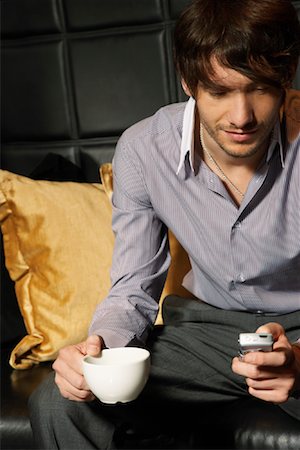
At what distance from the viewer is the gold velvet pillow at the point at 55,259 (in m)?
2.08

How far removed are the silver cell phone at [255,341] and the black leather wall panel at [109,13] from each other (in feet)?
4.26

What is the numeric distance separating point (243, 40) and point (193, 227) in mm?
432

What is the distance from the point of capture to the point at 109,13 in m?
2.41

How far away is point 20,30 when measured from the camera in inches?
98.3

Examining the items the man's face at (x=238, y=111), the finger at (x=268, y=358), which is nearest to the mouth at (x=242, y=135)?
the man's face at (x=238, y=111)

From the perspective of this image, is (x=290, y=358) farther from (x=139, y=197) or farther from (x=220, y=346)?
(x=139, y=197)

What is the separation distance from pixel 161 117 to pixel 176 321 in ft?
1.49

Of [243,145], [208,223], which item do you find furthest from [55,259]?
[243,145]

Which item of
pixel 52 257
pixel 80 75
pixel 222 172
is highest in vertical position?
pixel 80 75

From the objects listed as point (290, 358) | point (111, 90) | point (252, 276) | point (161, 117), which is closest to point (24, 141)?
point (111, 90)

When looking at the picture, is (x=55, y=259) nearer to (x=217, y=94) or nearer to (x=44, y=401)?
(x=44, y=401)

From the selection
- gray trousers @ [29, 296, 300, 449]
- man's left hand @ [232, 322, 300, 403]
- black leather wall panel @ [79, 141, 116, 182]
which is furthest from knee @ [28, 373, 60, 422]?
black leather wall panel @ [79, 141, 116, 182]

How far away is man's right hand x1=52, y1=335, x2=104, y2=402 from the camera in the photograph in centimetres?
146

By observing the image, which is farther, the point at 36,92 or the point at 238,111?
the point at 36,92
